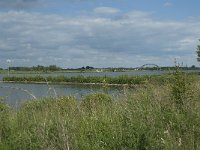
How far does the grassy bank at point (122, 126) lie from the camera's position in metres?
6.40

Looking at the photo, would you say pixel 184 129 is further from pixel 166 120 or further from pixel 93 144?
pixel 93 144

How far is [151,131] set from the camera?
6.48 meters

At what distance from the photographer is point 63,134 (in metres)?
6.88

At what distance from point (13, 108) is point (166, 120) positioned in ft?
15.9

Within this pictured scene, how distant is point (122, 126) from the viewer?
7.11 m

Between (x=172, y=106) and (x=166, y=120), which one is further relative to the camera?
(x=172, y=106)

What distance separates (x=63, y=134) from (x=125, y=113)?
4.74 ft

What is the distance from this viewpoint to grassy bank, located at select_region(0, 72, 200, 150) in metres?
6.40

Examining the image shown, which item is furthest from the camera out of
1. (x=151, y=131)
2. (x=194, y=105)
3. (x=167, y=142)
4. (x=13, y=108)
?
(x=13, y=108)

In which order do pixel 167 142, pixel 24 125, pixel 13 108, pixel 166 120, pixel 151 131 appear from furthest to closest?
pixel 13 108 → pixel 24 125 → pixel 166 120 → pixel 151 131 → pixel 167 142

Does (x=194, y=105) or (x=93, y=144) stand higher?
(x=194, y=105)

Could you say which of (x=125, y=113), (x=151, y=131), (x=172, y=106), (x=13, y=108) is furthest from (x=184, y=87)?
(x=13, y=108)

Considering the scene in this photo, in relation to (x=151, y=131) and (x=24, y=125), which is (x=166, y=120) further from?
(x=24, y=125)

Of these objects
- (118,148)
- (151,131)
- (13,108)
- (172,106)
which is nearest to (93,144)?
(118,148)
